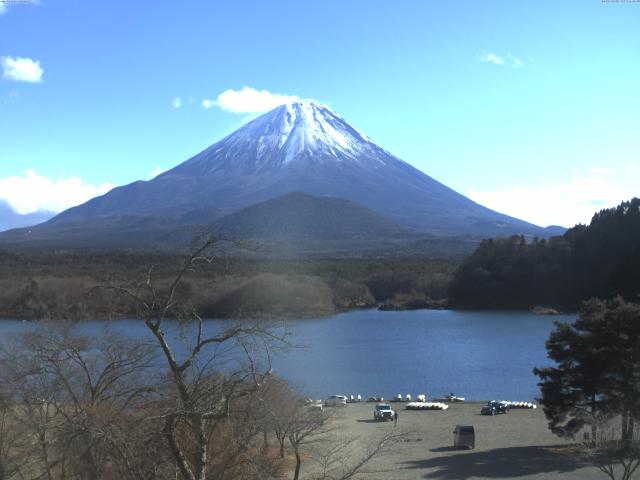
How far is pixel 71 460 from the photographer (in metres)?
4.57

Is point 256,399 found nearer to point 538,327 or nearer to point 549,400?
point 549,400

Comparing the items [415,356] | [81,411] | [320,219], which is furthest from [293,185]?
[81,411]

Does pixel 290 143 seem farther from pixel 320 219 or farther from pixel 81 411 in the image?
pixel 81 411

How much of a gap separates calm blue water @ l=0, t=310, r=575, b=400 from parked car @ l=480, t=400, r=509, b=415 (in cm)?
254

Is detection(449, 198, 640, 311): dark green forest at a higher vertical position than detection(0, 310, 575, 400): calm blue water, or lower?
higher

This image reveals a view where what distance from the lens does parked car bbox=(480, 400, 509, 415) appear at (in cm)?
1510

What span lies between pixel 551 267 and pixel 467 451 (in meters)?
31.2

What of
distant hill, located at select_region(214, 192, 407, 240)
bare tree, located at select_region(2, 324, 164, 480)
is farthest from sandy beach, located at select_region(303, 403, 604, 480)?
distant hill, located at select_region(214, 192, 407, 240)

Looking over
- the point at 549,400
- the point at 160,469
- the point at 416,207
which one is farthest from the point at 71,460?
the point at 416,207

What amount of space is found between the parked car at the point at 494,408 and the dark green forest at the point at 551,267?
80.9ft

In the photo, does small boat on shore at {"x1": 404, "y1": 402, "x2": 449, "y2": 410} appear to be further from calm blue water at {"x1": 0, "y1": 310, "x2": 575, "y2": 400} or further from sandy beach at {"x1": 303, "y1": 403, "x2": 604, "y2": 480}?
calm blue water at {"x1": 0, "y1": 310, "x2": 575, "y2": 400}

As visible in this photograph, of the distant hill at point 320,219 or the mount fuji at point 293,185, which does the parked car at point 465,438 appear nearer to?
the distant hill at point 320,219

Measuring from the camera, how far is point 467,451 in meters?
11.5

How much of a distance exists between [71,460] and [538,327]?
29.4m
